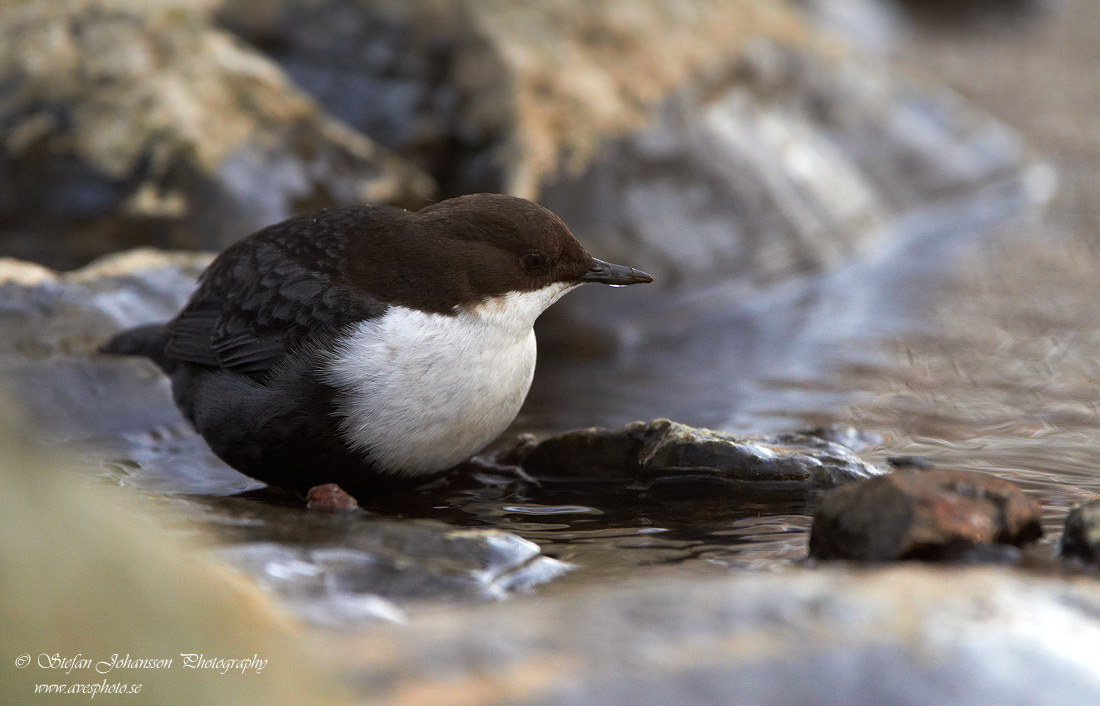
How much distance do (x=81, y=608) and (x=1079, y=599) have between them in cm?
184

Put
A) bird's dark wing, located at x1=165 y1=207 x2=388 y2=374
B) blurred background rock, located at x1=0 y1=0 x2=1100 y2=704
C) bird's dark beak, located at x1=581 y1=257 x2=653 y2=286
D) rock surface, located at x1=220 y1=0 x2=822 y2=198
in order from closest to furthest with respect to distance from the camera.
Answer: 1. blurred background rock, located at x1=0 y1=0 x2=1100 y2=704
2. bird's dark wing, located at x1=165 y1=207 x2=388 y2=374
3. bird's dark beak, located at x1=581 y1=257 x2=653 y2=286
4. rock surface, located at x1=220 y1=0 x2=822 y2=198

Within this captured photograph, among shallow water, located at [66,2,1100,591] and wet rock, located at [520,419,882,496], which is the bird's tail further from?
wet rock, located at [520,419,882,496]

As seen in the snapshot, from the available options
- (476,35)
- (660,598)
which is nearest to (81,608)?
(660,598)

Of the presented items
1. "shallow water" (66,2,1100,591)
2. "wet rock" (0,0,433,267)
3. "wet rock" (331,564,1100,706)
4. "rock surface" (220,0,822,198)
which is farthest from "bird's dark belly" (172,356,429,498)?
"rock surface" (220,0,822,198)

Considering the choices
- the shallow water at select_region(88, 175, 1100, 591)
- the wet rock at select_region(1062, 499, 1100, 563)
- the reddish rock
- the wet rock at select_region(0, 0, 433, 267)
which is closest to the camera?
the wet rock at select_region(1062, 499, 1100, 563)

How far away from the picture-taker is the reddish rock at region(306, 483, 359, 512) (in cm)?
324

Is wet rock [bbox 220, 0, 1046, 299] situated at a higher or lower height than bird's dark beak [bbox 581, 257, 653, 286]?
higher

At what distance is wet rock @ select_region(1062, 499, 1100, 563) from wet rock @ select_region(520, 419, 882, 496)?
0.82 m

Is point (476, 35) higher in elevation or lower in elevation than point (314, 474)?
higher

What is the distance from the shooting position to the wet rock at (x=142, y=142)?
559cm

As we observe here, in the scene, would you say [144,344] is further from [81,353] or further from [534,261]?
[534,261]

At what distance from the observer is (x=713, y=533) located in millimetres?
3105

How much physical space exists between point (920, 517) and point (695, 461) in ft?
3.53

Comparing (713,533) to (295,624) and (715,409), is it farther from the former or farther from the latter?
(715,409)
